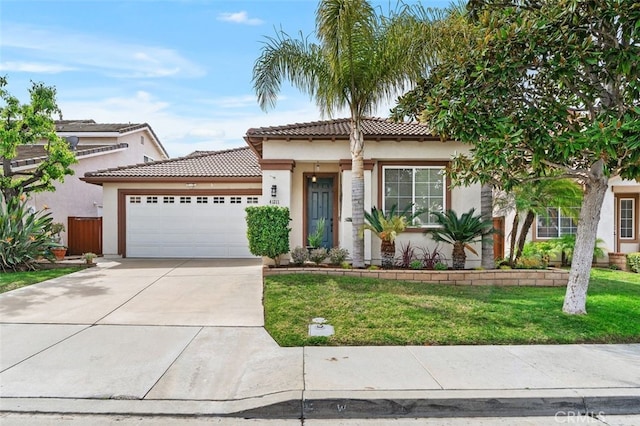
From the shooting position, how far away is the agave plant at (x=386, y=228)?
396 inches

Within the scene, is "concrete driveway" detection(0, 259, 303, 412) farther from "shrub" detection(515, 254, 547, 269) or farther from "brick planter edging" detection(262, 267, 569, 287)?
"shrub" detection(515, 254, 547, 269)

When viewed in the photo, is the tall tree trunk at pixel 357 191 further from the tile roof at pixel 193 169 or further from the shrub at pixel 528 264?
the tile roof at pixel 193 169

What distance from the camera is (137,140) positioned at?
21.0 m

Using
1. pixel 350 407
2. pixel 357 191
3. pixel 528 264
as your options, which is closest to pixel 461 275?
pixel 528 264

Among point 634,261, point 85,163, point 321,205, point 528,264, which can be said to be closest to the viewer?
point 528,264

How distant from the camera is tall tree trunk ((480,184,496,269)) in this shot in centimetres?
1038

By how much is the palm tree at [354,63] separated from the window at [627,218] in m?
11.7

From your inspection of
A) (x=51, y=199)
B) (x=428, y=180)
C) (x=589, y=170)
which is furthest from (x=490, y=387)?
(x=51, y=199)

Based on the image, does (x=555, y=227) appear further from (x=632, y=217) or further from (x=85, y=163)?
(x=85, y=163)

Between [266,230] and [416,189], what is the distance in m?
4.81

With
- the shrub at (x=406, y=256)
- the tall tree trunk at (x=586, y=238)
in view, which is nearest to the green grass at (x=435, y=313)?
the tall tree trunk at (x=586, y=238)

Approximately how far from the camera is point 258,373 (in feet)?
15.1

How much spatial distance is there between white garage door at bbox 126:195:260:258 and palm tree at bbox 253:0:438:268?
5192mm

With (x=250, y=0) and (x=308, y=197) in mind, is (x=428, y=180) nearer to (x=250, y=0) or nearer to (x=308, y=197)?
(x=308, y=197)
